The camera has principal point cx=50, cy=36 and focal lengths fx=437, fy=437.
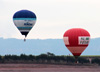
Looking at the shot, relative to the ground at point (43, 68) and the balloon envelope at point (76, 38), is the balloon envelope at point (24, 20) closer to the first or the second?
the balloon envelope at point (76, 38)

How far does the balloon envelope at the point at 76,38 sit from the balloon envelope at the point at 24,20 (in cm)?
888

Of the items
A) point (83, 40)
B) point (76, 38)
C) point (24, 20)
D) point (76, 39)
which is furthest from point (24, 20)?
point (83, 40)

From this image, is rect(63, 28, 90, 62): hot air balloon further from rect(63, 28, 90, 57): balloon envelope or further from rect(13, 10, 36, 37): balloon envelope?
rect(13, 10, 36, 37): balloon envelope

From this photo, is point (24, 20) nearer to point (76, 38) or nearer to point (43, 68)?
point (76, 38)

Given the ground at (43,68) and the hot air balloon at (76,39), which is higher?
the hot air balloon at (76,39)

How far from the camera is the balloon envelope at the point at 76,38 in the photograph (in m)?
102

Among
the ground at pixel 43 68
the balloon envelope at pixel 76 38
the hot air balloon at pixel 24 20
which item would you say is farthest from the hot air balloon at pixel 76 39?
the hot air balloon at pixel 24 20

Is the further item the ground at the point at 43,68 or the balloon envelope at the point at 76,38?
the ground at the point at 43,68

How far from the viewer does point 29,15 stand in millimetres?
100062

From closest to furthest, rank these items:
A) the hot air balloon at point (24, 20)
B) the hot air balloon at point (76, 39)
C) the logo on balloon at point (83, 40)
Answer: the hot air balloon at point (24, 20) < the hot air balloon at point (76, 39) < the logo on balloon at point (83, 40)

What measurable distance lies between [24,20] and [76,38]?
12.8 meters

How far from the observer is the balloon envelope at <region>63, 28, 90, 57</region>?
101750 mm

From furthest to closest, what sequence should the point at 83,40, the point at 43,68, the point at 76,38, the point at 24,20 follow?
the point at 43,68 → the point at 83,40 → the point at 76,38 → the point at 24,20

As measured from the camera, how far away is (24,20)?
10006 centimetres
